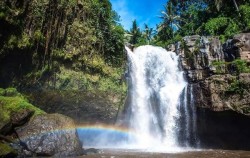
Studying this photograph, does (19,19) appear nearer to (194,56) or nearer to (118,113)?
(118,113)

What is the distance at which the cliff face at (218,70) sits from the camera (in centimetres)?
1948

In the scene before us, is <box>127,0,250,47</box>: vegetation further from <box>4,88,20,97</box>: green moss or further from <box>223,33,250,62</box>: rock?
<box>4,88,20,97</box>: green moss

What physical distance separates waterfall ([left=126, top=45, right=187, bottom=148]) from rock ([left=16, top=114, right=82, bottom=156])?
8427 millimetres

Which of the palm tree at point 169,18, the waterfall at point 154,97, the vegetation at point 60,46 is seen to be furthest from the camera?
the palm tree at point 169,18

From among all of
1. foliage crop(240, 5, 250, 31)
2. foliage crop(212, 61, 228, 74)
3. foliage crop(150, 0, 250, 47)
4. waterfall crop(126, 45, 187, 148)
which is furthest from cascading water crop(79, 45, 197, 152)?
foliage crop(240, 5, 250, 31)

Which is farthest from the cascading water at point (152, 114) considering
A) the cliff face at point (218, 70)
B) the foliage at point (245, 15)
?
the foliage at point (245, 15)

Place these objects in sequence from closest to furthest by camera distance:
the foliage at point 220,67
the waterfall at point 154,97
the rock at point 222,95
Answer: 1. the rock at point 222,95
2. the waterfall at point 154,97
3. the foliage at point 220,67

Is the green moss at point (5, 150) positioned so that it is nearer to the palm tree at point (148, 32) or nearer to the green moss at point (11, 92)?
the green moss at point (11, 92)

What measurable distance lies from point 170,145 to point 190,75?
22.2 feet

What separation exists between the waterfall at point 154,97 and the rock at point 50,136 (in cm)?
843

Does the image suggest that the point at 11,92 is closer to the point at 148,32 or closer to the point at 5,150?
the point at 5,150

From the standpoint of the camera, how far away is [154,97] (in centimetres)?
2384

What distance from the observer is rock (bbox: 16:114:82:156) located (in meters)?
13.3

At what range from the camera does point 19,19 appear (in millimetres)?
18016
